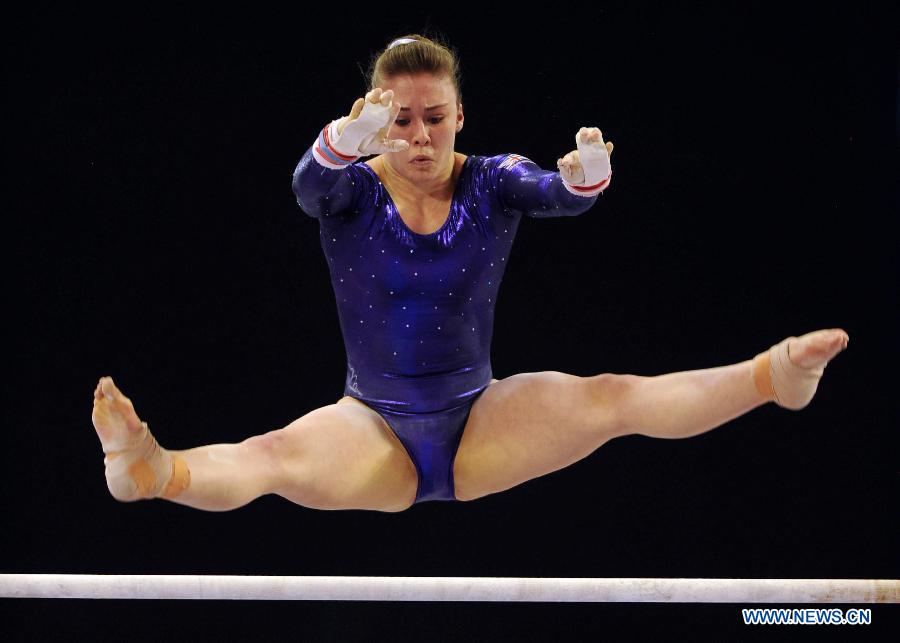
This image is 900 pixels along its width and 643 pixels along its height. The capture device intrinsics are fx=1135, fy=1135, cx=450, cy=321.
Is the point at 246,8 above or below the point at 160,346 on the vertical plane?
above

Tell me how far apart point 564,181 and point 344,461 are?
814mm

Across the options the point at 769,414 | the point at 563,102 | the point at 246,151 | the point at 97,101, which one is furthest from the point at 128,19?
the point at 769,414

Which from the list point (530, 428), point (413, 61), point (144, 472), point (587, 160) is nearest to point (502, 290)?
point (530, 428)

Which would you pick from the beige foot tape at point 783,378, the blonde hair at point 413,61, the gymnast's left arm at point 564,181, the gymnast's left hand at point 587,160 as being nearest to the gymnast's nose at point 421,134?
the blonde hair at point 413,61

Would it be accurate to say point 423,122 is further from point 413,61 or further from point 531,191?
point 531,191

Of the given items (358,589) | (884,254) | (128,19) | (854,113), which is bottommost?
(358,589)

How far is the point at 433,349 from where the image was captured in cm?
278

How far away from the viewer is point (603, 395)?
2609mm

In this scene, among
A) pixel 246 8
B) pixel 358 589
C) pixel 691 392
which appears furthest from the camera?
pixel 246 8

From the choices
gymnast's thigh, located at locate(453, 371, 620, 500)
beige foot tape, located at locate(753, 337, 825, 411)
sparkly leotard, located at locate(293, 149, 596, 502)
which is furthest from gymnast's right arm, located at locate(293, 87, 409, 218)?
beige foot tape, located at locate(753, 337, 825, 411)

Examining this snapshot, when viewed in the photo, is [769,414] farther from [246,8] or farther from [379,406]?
[246,8]

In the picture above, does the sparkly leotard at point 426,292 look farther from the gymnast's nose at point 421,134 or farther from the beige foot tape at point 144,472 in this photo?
the beige foot tape at point 144,472

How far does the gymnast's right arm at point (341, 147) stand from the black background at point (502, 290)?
1.14m

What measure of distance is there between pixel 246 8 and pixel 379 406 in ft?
4.86
